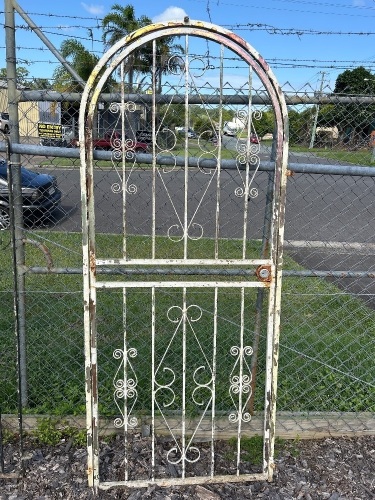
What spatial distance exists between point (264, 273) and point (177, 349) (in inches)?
68.6

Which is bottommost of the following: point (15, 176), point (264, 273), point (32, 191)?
point (264, 273)

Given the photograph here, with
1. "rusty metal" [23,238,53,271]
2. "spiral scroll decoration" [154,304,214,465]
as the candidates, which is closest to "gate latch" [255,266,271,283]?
"spiral scroll decoration" [154,304,214,465]

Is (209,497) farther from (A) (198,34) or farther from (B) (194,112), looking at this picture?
(A) (198,34)

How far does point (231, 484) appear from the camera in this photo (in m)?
2.72

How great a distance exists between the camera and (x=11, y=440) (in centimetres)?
298

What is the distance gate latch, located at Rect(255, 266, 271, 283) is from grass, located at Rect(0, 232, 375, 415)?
0.47m

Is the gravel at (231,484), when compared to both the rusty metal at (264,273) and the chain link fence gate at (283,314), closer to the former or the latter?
the chain link fence gate at (283,314)

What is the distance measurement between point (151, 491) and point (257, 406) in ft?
3.41

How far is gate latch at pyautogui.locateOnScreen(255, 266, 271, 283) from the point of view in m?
2.46

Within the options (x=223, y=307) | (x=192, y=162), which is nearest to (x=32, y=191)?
(x=223, y=307)

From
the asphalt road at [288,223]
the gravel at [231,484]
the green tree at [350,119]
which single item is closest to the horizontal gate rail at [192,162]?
the green tree at [350,119]

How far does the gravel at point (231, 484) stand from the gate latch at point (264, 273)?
1207mm

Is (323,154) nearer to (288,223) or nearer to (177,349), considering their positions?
(177,349)

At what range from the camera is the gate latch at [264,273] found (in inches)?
97.0
